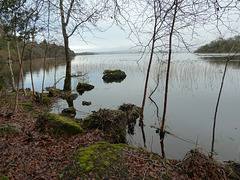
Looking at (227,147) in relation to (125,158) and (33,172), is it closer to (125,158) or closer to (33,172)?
(125,158)

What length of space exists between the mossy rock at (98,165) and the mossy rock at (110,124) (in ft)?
4.01

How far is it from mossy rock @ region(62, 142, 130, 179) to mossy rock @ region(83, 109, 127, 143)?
Answer: 122 cm

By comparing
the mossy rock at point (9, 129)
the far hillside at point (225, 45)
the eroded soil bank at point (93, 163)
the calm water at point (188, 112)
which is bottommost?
the calm water at point (188, 112)

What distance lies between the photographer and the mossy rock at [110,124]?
4756 mm

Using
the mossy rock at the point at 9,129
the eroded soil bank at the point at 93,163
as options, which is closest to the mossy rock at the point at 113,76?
the mossy rock at the point at 9,129

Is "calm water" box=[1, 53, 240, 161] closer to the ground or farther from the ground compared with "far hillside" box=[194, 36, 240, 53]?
closer to the ground

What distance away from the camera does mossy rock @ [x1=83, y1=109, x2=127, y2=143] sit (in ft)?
15.6

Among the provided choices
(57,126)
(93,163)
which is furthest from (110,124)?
(93,163)

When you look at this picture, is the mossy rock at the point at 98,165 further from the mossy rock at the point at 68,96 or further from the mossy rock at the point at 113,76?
the mossy rock at the point at 113,76

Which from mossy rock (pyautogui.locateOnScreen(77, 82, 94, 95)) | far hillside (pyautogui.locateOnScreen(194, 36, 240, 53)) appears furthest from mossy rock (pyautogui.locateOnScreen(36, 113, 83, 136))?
mossy rock (pyautogui.locateOnScreen(77, 82, 94, 95))

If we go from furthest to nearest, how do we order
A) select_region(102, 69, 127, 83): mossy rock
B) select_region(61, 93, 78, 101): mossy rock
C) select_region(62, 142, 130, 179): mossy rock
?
select_region(102, 69, 127, 83): mossy rock
select_region(61, 93, 78, 101): mossy rock
select_region(62, 142, 130, 179): mossy rock

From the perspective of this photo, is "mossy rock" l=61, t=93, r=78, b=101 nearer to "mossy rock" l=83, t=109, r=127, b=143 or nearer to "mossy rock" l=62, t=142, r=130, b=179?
"mossy rock" l=83, t=109, r=127, b=143

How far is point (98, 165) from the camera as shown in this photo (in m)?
2.91

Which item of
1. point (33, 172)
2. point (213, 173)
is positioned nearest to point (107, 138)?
point (33, 172)
